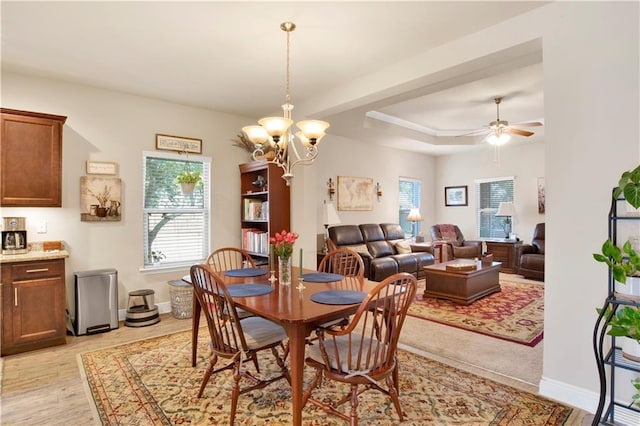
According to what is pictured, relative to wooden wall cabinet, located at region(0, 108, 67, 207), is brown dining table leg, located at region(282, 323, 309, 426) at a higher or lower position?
lower

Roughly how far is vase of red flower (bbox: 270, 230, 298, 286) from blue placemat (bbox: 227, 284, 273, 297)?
0.15 m

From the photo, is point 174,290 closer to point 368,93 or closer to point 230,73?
point 230,73

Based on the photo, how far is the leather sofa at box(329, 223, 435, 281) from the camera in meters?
5.47

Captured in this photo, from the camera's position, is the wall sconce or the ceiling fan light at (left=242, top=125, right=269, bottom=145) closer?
the ceiling fan light at (left=242, top=125, right=269, bottom=145)

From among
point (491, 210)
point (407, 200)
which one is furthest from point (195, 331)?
point (491, 210)

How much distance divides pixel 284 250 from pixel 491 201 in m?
6.76

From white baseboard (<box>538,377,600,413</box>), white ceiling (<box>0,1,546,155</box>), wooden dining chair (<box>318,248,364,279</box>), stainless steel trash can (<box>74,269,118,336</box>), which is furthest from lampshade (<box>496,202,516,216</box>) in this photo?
stainless steel trash can (<box>74,269,118,336</box>)

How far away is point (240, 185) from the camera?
5102mm

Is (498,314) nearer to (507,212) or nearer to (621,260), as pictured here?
(621,260)

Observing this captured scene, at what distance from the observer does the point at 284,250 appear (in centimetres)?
252

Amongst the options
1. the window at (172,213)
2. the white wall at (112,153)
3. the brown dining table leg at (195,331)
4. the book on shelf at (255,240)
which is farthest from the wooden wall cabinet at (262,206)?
the brown dining table leg at (195,331)

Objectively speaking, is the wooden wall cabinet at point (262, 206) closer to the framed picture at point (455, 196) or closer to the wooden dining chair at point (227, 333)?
the wooden dining chair at point (227, 333)

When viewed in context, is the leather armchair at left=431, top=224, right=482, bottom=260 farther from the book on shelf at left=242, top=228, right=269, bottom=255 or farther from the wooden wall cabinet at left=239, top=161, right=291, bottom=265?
the book on shelf at left=242, top=228, right=269, bottom=255

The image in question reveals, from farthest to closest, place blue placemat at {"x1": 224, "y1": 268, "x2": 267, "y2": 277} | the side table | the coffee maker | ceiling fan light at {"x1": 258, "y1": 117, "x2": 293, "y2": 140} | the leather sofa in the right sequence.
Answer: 1. the side table
2. the leather sofa
3. the coffee maker
4. blue placemat at {"x1": 224, "y1": 268, "x2": 267, "y2": 277}
5. ceiling fan light at {"x1": 258, "y1": 117, "x2": 293, "y2": 140}
